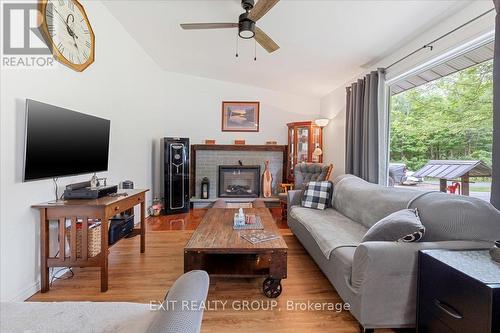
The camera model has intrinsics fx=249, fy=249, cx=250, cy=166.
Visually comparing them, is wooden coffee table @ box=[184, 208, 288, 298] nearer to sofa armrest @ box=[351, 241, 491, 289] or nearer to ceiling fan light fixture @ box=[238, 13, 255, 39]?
sofa armrest @ box=[351, 241, 491, 289]

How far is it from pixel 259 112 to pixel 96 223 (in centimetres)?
389

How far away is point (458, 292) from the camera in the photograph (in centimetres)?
117

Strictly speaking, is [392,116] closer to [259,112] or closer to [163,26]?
[259,112]

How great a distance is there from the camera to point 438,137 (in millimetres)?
2508

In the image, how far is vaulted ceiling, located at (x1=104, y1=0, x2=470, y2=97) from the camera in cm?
229

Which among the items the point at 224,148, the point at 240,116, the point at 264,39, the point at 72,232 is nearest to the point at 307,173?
the point at 224,148

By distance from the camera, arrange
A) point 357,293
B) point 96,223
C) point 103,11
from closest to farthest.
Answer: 1. point 357,293
2. point 96,223
3. point 103,11

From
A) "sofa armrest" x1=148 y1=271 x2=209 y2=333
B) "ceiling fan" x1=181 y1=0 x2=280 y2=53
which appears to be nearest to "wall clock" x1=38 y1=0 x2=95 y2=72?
"ceiling fan" x1=181 y1=0 x2=280 y2=53

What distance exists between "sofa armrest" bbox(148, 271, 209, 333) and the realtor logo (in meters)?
2.09

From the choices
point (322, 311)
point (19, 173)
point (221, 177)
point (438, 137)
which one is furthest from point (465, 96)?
point (221, 177)

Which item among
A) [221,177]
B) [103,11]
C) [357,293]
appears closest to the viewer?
[357,293]

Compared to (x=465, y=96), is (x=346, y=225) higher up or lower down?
lower down

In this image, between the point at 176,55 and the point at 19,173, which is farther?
the point at 176,55

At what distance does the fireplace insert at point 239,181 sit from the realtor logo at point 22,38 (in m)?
3.56
